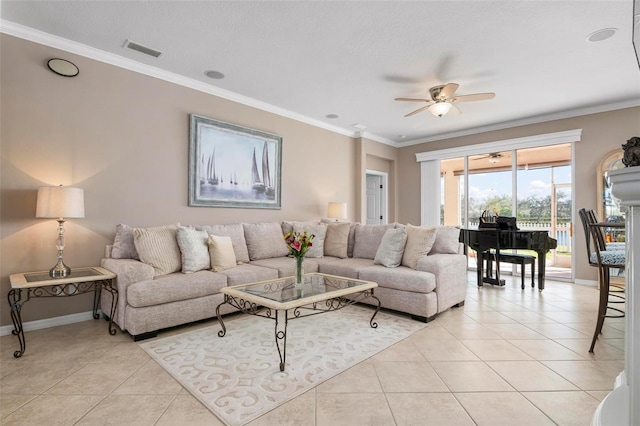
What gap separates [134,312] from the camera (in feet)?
8.70

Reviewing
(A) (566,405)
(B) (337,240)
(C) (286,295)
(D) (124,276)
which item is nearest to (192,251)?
(D) (124,276)

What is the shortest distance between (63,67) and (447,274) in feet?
14.4

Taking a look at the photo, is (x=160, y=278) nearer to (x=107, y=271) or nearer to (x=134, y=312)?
(x=134, y=312)

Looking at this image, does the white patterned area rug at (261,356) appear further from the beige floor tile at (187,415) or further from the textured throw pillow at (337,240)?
the textured throw pillow at (337,240)

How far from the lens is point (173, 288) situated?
2834 millimetres

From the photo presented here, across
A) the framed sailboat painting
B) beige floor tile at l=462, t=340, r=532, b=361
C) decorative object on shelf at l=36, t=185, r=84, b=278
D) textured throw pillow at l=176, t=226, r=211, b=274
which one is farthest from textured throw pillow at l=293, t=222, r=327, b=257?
decorative object on shelf at l=36, t=185, r=84, b=278

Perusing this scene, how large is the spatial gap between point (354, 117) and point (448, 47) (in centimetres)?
240

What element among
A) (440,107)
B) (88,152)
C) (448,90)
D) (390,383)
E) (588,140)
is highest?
(448,90)

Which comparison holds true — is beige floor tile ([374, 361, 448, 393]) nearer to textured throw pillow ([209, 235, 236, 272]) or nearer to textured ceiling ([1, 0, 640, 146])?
textured throw pillow ([209, 235, 236, 272])

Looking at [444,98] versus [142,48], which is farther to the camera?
[444,98]

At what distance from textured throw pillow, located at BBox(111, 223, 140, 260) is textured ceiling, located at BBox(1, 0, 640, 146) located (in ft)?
6.11

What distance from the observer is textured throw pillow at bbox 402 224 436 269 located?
3.59 m

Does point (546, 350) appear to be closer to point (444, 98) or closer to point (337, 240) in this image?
point (337, 240)

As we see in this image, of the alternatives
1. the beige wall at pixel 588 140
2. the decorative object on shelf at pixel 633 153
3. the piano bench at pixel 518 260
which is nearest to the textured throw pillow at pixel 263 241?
the piano bench at pixel 518 260
